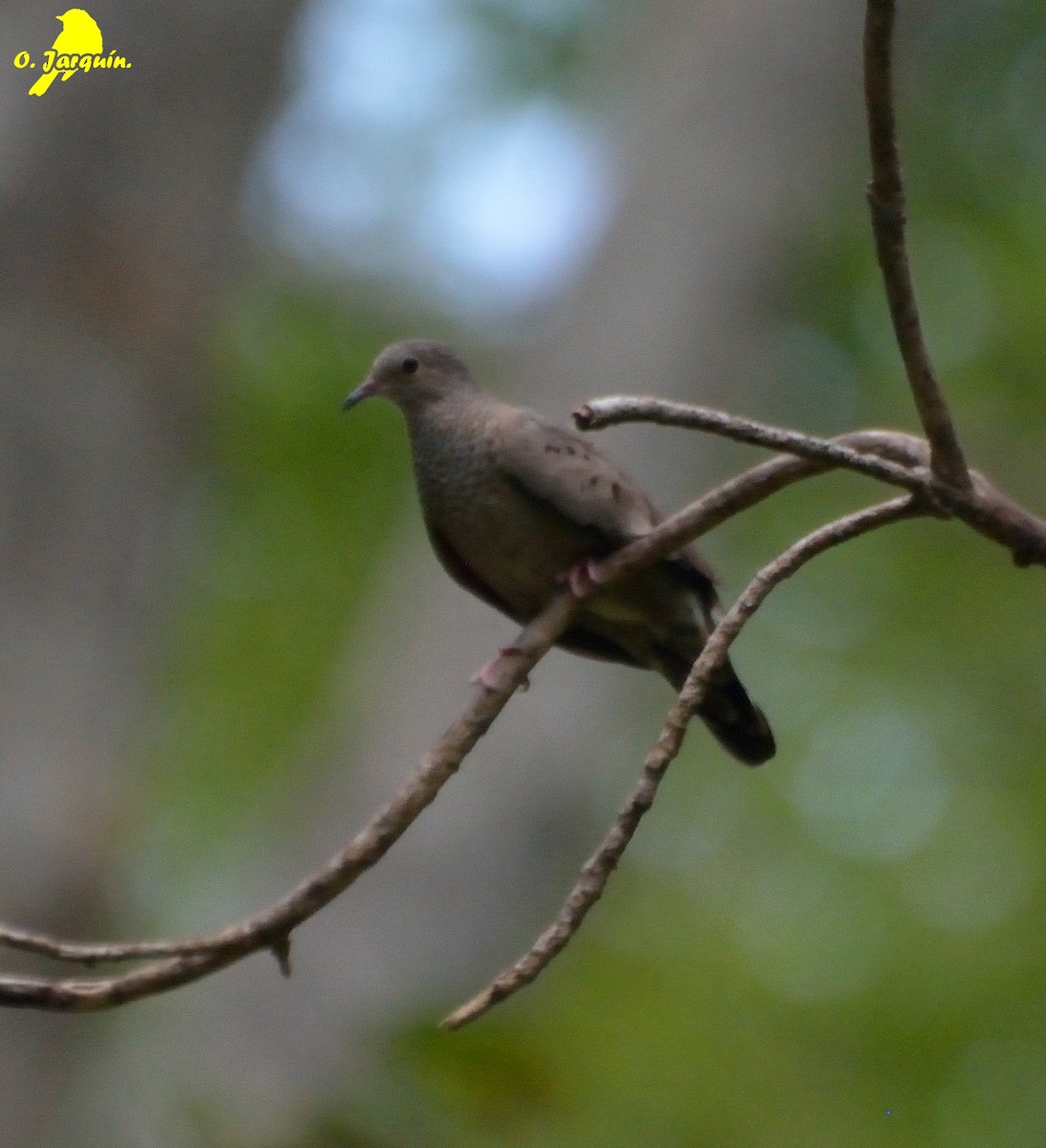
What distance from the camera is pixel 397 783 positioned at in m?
4.79

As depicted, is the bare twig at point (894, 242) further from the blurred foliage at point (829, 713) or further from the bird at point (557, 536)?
the blurred foliage at point (829, 713)

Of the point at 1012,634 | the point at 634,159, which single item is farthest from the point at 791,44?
the point at 1012,634

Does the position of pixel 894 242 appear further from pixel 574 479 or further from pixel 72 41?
pixel 72 41

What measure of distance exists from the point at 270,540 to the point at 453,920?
2565 millimetres

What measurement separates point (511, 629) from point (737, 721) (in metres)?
1.71

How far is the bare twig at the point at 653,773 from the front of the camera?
5.71ft

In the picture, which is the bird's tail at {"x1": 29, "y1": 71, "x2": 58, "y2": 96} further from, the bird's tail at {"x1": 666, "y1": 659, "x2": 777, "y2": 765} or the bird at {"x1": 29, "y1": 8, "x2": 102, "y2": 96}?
Result: the bird's tail at {"x1": 666, "y1": 659, "x2": 777, "y2": 765}

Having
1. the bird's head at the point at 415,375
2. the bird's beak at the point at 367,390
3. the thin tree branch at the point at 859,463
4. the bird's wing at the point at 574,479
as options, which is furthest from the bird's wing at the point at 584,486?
the thin tree branch at the point at 859,463

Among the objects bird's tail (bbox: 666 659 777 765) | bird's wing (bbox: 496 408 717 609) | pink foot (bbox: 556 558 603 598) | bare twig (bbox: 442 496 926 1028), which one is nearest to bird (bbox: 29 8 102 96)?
bird's wing (bbox: 496 408 717 609)

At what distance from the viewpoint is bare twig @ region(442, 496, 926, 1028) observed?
1.74 metres

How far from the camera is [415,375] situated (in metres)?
3.65

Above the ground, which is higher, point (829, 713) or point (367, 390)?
point (367, 390)

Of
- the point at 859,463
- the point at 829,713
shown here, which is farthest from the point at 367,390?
the point at 829,713

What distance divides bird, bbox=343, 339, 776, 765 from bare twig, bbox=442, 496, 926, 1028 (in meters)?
1.16
